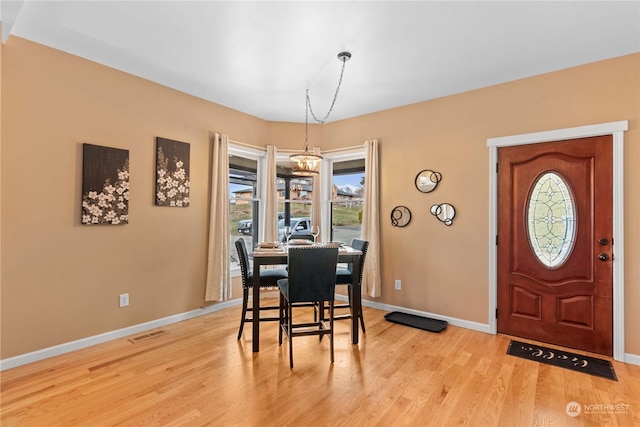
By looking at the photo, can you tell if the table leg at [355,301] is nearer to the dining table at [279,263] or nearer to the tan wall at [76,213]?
the dining table at [279,263]

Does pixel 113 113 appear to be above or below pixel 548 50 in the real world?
below

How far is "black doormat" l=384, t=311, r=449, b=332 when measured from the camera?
11.5 ft

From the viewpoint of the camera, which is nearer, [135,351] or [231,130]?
[135,351]

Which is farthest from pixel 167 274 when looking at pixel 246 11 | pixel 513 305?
pixel 513 305

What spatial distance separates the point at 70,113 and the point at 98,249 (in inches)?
50.1

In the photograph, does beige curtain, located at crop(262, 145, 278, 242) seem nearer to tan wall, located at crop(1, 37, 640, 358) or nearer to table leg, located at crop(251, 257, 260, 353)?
tan wall, located at crop(1, 37, 640, 358)

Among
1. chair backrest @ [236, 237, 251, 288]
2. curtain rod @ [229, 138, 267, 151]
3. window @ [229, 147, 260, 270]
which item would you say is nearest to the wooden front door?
chair backrest @ [236, 237, 251, 288]

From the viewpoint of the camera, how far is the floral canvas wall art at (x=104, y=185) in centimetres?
294

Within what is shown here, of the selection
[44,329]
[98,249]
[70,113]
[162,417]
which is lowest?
[162,417]

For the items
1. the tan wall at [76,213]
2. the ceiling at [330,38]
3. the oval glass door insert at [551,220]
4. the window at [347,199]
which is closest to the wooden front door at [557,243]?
the oval glass door insert at [551,220]

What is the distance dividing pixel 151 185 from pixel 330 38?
2.40 metres

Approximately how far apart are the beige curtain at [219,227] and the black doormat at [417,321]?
2101 millimetres

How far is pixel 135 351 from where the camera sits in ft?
9.52

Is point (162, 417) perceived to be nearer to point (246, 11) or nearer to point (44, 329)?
point (44, 329)
